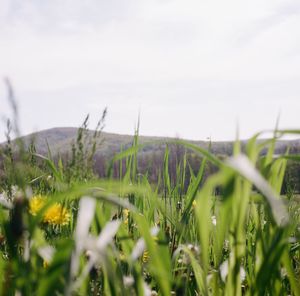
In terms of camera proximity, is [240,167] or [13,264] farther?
[13,264]

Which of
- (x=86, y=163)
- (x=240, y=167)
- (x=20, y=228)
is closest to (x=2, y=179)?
→ (x=86, y=163)

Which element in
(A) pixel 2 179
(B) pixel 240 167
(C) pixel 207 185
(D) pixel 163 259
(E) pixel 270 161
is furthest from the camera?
(A) pixel 2 179

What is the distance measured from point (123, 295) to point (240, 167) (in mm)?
381

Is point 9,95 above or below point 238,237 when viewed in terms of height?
above

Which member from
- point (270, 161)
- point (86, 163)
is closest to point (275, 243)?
A: point (270, 161)

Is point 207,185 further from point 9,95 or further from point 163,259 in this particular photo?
point 9,95

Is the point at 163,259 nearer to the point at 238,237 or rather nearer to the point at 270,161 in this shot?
the point at 238,237

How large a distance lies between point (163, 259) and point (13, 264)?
0.85ft

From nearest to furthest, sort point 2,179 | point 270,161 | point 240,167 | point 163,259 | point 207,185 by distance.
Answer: point 240,167
point 207,185
point 163,259
point 270,161
point 2,179

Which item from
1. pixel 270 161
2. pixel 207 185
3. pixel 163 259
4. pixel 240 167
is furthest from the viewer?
pixel 270 161

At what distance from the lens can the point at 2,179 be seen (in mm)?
1917

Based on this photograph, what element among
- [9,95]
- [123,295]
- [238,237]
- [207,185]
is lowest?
[123,295]

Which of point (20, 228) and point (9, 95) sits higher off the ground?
point (9, 95)

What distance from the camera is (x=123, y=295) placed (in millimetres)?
833
